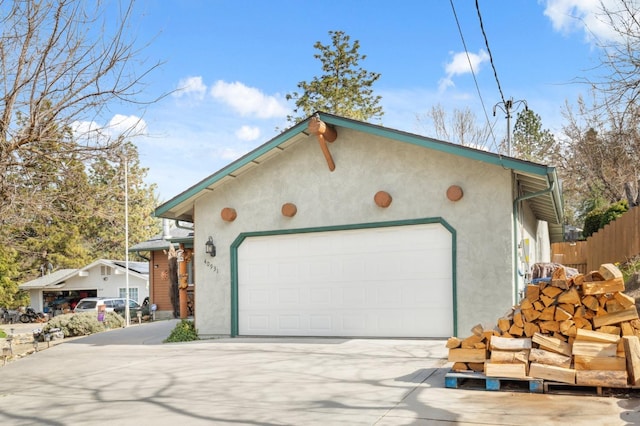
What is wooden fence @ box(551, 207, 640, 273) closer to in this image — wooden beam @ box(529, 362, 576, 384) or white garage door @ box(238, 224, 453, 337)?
white garage door @ box(238, 224, 453, 337)

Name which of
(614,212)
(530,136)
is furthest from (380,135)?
(530,136)

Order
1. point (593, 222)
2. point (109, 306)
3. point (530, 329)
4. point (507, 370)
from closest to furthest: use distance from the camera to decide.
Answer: point (507, 370), point (530, 329), point (593, 222), point (109, 306)

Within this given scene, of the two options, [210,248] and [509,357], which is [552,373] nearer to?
[509,357]

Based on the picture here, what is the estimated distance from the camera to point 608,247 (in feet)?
59.3

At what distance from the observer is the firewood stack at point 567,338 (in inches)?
245

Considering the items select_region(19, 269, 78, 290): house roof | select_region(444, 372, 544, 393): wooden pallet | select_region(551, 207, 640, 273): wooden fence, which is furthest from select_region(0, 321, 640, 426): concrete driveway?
select_region(19, 269, 78, 290): house roof

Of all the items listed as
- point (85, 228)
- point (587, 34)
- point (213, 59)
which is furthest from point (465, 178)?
point (85, 228)

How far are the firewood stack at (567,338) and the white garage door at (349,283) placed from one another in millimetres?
4063

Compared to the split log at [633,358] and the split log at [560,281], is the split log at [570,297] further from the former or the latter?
the split log at [633,358]

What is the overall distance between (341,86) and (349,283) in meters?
26.9

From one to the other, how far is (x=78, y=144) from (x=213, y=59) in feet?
19.2

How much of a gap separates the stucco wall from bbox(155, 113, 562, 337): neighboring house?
0.02 metres

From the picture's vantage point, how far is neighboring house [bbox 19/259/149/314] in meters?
36.6

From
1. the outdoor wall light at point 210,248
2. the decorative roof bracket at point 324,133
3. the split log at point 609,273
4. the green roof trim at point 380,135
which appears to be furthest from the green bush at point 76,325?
the split log at point 609,273
